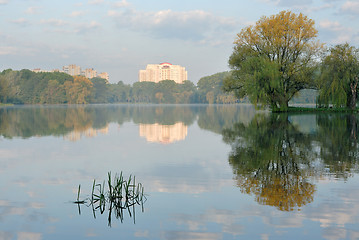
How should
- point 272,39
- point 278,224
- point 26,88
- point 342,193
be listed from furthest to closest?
point 26,88
point 272,39
point 342,193
point 278,224

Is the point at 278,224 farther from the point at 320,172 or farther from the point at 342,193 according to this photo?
the point at 320,172

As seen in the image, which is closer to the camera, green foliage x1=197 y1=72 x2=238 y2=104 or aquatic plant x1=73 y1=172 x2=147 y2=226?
aquatic plant x1=73 y1=172 x2=147 y2=226

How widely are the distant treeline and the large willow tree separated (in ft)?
169

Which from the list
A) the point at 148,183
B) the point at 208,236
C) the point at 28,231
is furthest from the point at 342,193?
the point at 28,231

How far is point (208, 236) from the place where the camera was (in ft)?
19.9

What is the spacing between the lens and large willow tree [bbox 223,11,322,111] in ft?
158

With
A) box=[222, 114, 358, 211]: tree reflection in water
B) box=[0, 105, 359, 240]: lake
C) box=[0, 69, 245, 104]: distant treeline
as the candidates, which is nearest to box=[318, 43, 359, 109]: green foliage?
box=[222, 114, 358, 211]: tree reflection in water

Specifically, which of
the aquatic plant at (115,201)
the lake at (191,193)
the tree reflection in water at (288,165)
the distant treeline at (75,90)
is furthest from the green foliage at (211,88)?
the aquatic plant at (115,201)

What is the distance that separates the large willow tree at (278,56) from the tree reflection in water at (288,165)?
29986 mm

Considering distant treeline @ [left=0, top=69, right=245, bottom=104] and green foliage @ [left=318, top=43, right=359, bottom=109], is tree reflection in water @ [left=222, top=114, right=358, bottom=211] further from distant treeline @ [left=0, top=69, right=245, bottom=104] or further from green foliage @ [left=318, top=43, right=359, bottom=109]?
distant treeline @ [left=0, top=69, right=245, bottom=104]

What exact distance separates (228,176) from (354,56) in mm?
44380

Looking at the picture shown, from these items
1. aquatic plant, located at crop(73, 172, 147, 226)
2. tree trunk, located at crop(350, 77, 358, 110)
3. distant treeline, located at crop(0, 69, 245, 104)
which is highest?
distant treeline, located at crop(0, 69, 245, 104)

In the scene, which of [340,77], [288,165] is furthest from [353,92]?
[288,165]

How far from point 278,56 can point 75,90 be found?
9765 cm
